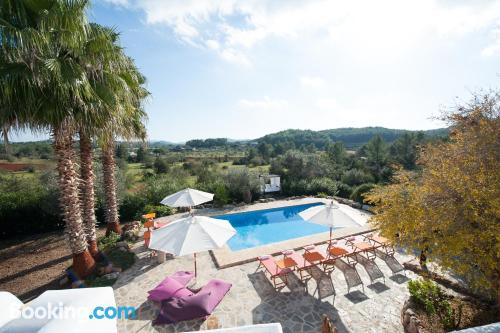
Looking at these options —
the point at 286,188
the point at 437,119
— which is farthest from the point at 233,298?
the point at 286,188

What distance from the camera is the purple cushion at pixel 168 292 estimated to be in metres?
6.31

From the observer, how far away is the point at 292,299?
678 cm

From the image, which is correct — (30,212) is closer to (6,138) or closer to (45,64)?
(6,138)

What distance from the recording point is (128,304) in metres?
6.70

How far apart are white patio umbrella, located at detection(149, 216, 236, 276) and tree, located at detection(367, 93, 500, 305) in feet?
13.1

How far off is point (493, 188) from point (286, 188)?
16002mm

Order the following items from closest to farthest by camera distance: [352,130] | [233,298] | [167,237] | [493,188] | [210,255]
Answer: [493,188] → [167,237] → [233,298] → [210,255] → [352,130]

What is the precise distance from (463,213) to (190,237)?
5.74m

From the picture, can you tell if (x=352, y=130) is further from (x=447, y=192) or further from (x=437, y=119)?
(x=447, y=192)

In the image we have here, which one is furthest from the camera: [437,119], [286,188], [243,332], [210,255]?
[286,188]

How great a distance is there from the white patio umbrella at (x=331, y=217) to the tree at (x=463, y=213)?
171 centimetres

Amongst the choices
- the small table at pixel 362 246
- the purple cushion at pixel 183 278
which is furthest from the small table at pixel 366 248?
the purple cushion at pixel 183 278

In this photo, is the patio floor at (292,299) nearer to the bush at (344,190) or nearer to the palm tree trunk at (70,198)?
the palm tree trunk at (70,198)

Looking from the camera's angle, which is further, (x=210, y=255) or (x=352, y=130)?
(x=352, y=130)
